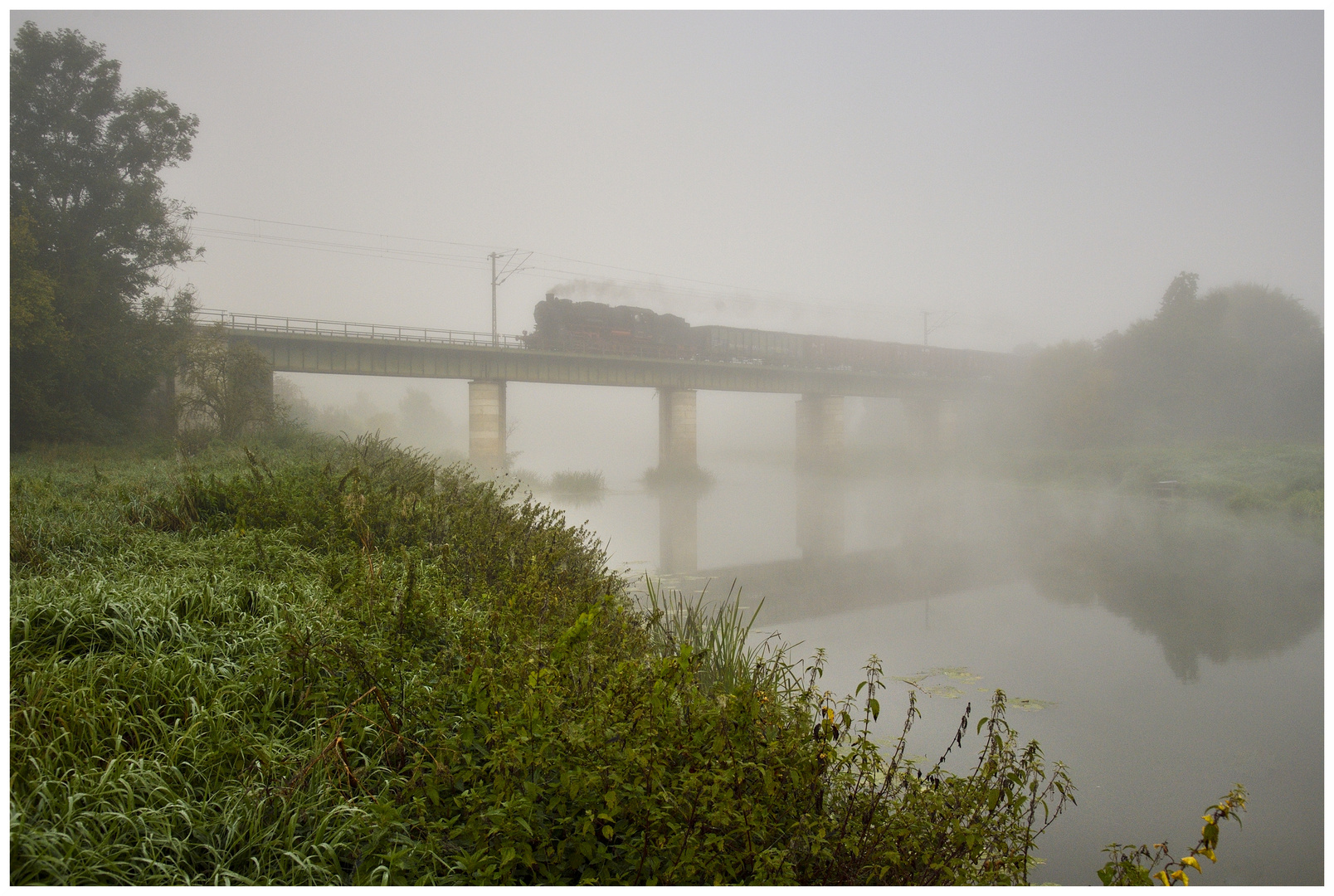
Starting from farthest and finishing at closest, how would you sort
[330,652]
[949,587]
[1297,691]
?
[949,587] < [1297,691] < [330,652]

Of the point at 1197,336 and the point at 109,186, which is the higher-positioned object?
the point at 109,186

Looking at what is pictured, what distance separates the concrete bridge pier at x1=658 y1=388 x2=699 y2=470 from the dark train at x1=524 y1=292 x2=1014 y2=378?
248 centimetres

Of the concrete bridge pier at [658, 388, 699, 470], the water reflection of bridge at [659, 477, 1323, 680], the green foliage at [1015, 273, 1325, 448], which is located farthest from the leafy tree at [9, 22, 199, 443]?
the green foliage at [1015, 273, 1325, 448]

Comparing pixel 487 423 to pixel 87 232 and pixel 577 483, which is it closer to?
pixel 577 483

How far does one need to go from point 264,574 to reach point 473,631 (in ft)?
8.31

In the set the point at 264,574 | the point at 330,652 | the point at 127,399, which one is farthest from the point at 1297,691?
the point at 127,399

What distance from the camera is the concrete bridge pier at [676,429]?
39.7 metres

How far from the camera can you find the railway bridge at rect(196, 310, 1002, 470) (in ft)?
98.6

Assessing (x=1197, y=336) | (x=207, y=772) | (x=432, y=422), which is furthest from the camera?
(x=432, y=422)

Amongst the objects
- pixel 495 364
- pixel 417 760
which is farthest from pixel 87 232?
pixel 417 760

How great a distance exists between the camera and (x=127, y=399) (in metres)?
21.6

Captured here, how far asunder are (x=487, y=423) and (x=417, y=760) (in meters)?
32.3

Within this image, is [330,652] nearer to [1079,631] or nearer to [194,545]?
[194,545]

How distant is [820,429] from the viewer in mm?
46500
